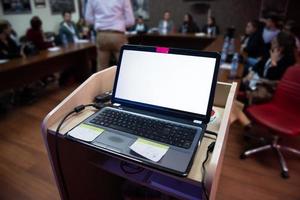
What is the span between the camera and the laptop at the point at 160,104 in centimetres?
81

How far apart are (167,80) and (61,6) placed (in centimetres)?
595

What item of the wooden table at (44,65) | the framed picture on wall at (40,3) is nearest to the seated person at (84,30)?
the framed picture on wall at (40,3)

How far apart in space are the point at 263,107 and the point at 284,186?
0.68 meters

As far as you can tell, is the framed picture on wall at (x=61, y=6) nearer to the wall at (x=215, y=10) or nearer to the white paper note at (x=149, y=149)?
the wall at (x=215, y=10)

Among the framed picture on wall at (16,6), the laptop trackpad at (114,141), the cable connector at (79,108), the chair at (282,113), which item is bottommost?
the chair at (282,113)

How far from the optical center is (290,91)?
191cm

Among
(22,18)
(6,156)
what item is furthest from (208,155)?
(22,18)

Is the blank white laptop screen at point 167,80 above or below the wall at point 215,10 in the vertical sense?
below

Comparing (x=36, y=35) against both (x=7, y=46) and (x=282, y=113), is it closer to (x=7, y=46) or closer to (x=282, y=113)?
(x=7, y=46)

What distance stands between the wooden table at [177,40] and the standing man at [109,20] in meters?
1.64

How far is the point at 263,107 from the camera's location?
6.66ft

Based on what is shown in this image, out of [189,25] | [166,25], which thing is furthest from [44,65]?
[189,25]

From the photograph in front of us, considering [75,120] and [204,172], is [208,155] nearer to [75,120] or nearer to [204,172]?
[204,172]

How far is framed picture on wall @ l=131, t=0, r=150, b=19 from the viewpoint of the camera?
6.57 meters
